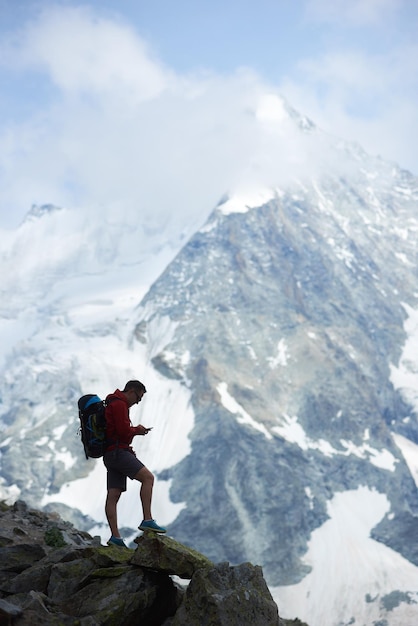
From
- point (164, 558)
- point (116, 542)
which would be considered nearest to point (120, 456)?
point (116, 542)

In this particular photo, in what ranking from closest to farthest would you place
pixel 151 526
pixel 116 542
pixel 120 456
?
pixel 151 526 < pixel 116 542 < pixel 120 456

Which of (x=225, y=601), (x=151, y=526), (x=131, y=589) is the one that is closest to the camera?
(x=225, y=601)

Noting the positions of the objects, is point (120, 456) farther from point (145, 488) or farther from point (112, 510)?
point (112, 510)

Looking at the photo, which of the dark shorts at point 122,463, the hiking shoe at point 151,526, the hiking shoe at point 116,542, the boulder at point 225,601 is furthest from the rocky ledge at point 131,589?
the dark shorts at point 122,463

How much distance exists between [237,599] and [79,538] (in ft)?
23.2

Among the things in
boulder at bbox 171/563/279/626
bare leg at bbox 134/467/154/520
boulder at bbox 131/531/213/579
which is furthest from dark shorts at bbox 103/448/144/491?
boulder at bbox 171/563/279/626

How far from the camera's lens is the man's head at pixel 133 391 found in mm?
14523

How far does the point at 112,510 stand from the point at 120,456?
115 cm

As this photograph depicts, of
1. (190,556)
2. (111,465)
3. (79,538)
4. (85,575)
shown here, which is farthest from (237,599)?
(79,538)

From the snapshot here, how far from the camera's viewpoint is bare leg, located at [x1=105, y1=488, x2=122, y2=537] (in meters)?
14.3

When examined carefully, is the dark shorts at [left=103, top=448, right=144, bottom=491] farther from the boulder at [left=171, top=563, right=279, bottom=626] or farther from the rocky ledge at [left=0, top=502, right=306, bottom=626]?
the boulder at [left=171, top=563, right=279, bottom=626]

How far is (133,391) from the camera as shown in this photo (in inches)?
575

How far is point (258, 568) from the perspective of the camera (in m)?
13.1

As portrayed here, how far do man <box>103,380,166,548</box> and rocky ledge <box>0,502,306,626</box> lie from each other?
91 cm
